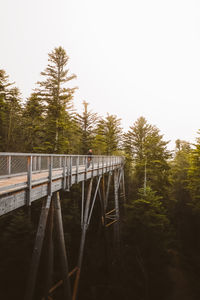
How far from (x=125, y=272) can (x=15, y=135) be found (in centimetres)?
1714

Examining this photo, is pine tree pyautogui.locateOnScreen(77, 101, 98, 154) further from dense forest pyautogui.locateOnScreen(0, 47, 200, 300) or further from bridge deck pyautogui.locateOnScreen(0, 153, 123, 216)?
bridge deck pyautogui.locateOnScreen(0, 153, 123, 216)

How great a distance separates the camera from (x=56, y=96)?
13.4 m

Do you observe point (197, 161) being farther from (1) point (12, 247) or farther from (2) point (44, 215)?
(1) point (12, 247)

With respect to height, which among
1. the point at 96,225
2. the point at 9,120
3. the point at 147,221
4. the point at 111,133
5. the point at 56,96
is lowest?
the point at 96,225

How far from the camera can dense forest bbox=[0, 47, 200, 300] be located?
10.3 meters

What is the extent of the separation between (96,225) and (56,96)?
13.4 meters

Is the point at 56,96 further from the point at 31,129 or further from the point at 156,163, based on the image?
the point at 156,163

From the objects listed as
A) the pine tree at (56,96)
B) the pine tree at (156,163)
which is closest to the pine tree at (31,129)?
the pine tree at (56,96)

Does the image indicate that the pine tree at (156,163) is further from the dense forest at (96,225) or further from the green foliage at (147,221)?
the green foliage at (147,221)

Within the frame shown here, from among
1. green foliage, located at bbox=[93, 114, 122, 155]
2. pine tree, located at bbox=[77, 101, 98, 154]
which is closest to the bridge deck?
pine tree, located at bbox=[77, 101, 98, 154]

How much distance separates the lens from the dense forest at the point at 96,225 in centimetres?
1032

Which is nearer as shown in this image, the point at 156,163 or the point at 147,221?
the point at 147,221

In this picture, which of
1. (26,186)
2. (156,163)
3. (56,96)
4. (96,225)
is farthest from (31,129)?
(156,163)

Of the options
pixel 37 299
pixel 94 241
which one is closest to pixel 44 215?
pixel 37 299
